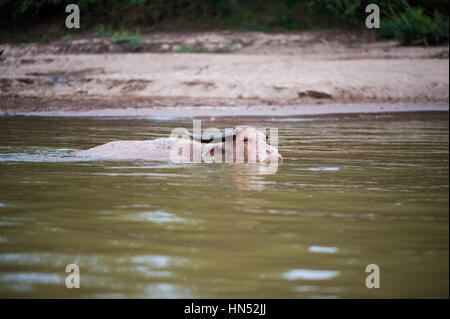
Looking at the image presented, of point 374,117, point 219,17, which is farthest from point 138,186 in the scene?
point 219,17

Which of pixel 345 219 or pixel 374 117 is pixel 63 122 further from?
pixel 345 219

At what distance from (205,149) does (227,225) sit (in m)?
4.01

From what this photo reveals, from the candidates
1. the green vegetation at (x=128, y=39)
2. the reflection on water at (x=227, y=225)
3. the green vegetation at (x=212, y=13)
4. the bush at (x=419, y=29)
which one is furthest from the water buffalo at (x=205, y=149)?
the green vegetation at (x=212, y=13)

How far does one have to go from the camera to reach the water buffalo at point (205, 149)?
26.0 ft

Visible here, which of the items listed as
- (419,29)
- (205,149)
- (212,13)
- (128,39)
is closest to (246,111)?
(205,149)

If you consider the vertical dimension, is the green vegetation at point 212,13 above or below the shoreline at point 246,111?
above

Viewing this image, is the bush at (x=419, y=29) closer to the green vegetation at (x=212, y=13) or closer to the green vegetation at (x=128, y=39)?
the green vegetation at (x=212, y=13)

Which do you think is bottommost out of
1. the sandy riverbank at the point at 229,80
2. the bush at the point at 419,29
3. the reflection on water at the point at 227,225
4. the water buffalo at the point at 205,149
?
the reflection on water at the point at 227,225

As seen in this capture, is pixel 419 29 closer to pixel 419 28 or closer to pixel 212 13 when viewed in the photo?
pixel 419 28

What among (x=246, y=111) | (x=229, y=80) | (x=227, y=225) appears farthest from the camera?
(x=229, y=80)

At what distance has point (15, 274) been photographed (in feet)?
11.3

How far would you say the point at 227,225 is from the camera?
4.51 metres

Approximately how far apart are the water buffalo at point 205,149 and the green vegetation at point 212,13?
48.2 feet

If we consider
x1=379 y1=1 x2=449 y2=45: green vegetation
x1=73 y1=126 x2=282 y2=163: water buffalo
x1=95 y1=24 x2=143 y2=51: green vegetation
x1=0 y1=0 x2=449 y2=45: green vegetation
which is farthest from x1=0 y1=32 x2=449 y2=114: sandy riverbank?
x1=73 y1=126 x2=282 y2=163: water buffalo
